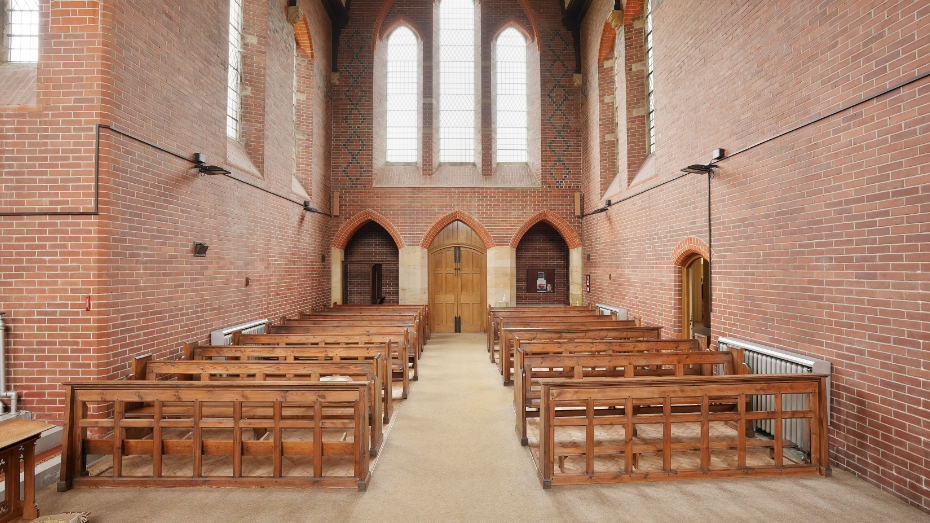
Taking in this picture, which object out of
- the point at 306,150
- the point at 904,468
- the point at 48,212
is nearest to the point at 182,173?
the point at 48,212

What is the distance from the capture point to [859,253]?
391cm

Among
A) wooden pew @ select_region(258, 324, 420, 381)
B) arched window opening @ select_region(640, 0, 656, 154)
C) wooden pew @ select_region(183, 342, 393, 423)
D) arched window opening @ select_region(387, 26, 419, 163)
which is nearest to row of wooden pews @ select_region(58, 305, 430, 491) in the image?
wooden pew @ select_region(183, 342, 393, 423)

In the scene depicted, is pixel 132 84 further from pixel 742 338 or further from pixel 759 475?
pixel 742 338

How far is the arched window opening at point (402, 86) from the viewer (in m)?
12.7

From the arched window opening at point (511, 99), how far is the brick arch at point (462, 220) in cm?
188

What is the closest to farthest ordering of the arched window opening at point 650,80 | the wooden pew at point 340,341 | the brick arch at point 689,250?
1. the wooden pew at point 340,341
2. the brick arch at point 689,250
3. the arched window opening at point 650,80

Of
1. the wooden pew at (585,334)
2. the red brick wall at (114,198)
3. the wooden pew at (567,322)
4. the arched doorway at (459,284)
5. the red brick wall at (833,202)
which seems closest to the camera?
the red brick wall at (833,202)

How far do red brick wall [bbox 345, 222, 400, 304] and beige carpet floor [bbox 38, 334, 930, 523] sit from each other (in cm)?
889

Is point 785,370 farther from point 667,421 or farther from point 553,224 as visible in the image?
point 553,224

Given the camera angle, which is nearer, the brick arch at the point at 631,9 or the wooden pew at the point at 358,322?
the wooden pew at the point at 358,322

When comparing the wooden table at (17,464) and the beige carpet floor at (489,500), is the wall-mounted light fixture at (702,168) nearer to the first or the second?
the beige carpet floor at (489,500)

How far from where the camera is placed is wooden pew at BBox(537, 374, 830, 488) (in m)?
3.69

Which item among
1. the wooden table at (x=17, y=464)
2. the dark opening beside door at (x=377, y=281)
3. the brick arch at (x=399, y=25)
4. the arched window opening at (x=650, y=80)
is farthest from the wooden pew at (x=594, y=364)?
the brick arch at (x=399, y=25)

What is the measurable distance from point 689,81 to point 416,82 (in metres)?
7.71
